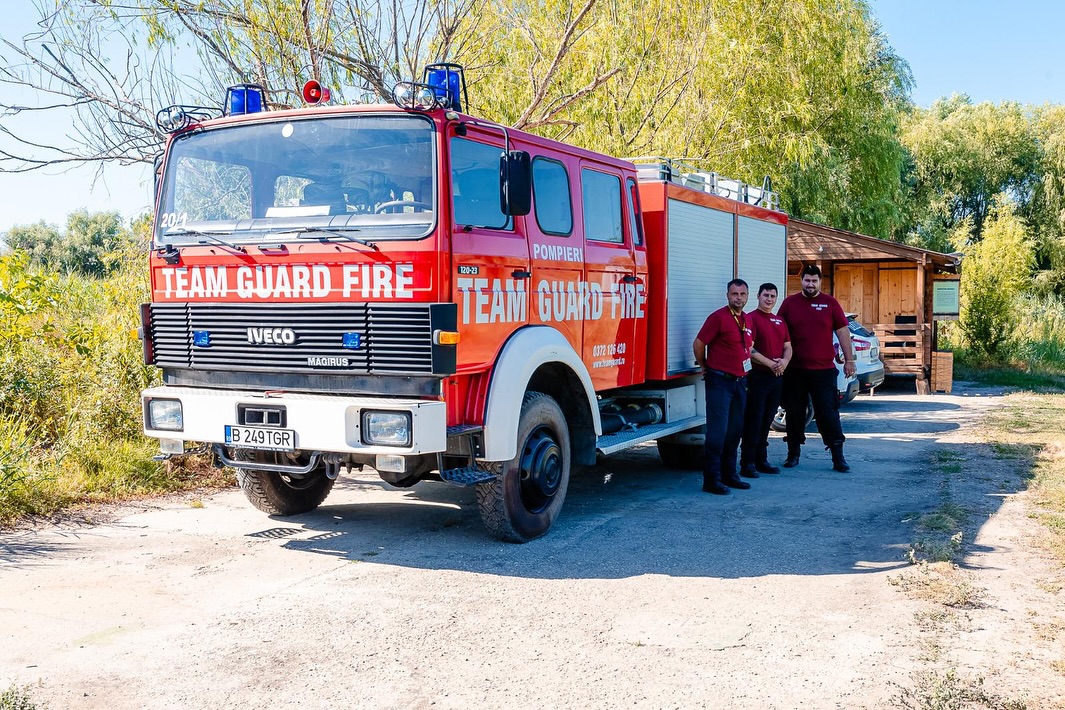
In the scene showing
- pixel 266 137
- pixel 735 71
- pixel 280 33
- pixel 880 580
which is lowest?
pixel 880 580

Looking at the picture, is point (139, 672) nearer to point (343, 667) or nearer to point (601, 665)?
point (343, 667)

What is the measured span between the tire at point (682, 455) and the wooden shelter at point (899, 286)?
26.4 ft

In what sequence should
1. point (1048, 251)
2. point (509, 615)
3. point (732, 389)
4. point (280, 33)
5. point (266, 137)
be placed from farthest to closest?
point (1048, 251), point (280, 33), point (732, 389), point (266, 137), point (509, 615)

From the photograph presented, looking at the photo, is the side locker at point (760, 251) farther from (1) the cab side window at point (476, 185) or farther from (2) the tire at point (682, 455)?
(1) the cab side window at point (476, 185)

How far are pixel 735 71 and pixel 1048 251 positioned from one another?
75.0 feet

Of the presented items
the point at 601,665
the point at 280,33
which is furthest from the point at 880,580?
the point at 280,33

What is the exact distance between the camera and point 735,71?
1586cm

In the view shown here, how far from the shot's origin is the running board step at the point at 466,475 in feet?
19.0

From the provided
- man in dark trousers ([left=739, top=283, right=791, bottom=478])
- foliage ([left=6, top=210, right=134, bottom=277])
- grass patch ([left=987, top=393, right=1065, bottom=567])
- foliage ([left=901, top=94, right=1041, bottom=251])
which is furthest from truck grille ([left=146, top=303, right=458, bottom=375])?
foliage ([left=901, top=94, right=1041, bottom=251])

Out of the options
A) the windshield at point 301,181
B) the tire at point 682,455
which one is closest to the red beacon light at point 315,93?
the windshield at point 301,181

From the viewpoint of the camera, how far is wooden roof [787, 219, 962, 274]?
670 inches

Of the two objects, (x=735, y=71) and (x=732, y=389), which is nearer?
(x=732, y=389)

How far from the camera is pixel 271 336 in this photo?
5965 mm

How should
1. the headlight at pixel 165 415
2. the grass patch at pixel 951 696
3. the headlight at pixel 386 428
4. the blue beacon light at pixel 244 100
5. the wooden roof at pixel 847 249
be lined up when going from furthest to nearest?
1. the wooden roof at pixel 847 249
2. the blue beacon light at pixel 244 100
3. the headlight at pixel 165 415
4. the headlight at pixel 386 428
5. the grass patch at pixel 951 696
